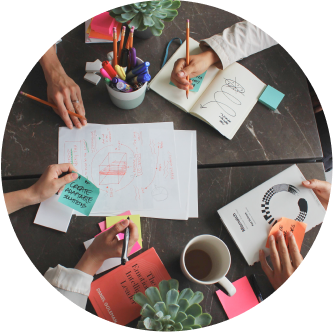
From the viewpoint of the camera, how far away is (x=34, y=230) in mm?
872

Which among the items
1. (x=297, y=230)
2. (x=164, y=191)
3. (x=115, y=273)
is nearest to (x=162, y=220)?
(x=164, y=191)

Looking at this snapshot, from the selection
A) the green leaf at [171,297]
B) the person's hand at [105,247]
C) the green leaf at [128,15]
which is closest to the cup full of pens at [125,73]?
the green leaf at [128,15]

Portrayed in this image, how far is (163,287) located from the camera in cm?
74

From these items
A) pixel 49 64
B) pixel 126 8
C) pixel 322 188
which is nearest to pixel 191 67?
pixel 126 8

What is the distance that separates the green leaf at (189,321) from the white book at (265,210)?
12.1 inches

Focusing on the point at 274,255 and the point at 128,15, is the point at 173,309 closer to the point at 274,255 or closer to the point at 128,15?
the point at 274,255

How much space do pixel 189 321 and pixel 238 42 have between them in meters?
1.05

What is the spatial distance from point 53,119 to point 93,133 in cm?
17

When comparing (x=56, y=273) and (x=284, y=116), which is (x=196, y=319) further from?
(x=284, y=116)

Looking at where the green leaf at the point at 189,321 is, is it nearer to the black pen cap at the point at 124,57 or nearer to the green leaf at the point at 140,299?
the green leaf at the point at 140,299

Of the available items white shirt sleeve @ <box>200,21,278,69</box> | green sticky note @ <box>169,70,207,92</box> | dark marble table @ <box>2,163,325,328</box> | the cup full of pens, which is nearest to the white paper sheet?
dark marble table @ <box>2,163,325,328</box>

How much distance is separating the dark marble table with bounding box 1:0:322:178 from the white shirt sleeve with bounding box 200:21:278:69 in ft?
0.13

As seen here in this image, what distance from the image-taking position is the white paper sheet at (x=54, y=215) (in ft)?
2.87

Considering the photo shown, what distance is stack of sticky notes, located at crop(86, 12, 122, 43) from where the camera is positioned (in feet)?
3.34
